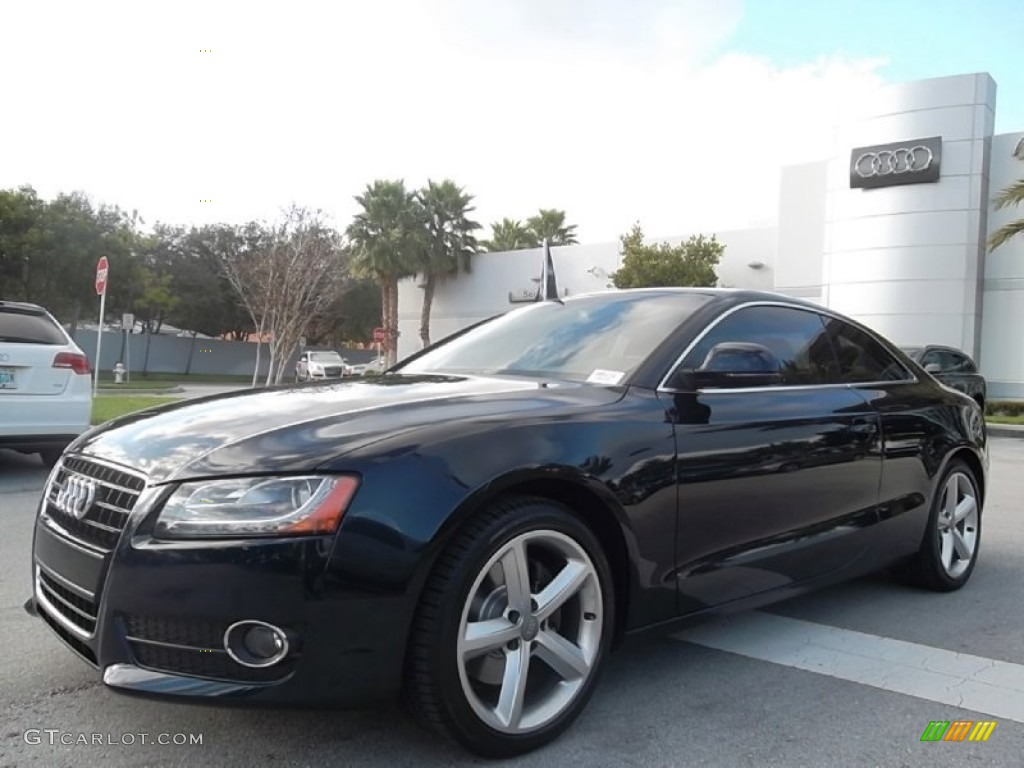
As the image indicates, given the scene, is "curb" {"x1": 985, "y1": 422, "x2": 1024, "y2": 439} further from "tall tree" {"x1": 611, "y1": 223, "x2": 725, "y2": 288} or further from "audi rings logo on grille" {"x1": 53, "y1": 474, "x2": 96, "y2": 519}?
→ "audi rings logo on grille" {"x1": 53, "y1": 474, "x2": 96, "y2": 519}

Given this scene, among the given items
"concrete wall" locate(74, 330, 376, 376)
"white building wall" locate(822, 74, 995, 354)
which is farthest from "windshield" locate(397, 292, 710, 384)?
"concrete wall" locate(74, 330, 376, 376)

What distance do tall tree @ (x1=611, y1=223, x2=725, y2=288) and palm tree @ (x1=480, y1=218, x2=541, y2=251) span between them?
18.8 m

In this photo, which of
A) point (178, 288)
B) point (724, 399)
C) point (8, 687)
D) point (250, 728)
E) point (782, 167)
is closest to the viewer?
point (250, 728)

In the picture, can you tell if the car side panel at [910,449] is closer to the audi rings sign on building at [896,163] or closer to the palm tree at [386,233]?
the audi rings sign on building at [896,163]

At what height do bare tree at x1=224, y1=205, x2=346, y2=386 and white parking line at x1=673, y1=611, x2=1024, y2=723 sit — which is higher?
bare tree at x1=224, y1=205, x2=346, y2=386

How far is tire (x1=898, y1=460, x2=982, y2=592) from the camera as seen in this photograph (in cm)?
450

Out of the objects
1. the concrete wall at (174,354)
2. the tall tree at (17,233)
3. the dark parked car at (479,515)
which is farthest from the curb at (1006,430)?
the concrete wall at (174,354)

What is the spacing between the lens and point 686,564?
10.0ft

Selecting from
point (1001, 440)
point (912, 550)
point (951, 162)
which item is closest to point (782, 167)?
point (951, 162)

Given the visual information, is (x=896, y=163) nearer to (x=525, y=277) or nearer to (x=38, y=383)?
(x=525, y=277)

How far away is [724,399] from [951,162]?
24.4 m

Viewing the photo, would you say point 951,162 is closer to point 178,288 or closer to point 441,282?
point 441,282

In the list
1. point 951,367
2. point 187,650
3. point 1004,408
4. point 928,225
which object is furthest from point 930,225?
point 187,650

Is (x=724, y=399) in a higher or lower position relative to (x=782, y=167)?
lower
